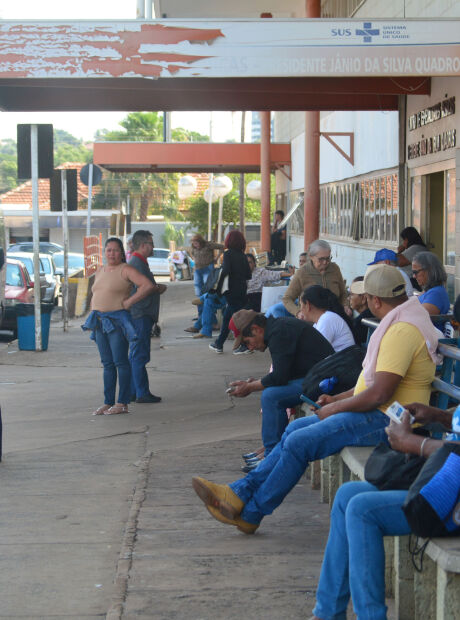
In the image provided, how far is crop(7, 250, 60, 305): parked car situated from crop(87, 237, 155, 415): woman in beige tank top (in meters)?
12.2

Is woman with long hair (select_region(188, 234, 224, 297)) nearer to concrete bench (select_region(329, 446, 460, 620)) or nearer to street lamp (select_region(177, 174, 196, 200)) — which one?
concrete bench (select_region(329, 446, 460, 620))

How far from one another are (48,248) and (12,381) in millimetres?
32683

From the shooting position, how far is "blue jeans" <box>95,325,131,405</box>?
988 cm

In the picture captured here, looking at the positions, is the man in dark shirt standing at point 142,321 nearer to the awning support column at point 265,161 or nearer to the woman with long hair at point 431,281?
the woman with long hair at point 431,281

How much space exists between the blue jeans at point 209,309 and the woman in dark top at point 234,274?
0.88 meters

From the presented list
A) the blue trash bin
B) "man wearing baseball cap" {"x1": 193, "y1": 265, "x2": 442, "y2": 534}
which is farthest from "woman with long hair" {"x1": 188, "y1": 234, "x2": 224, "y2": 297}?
"man wearing baseball cap" {"x1": 193, "y1": 265, "x2": 442, "y2": 534}

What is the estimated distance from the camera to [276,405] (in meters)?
6.79

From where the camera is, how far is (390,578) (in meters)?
4.63

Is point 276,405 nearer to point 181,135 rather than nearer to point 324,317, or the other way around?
point 324,317

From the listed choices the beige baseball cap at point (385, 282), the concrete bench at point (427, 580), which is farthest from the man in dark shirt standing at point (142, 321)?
the concrete bench at point (427, 580)

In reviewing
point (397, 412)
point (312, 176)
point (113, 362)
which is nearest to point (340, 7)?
point (312, 176)

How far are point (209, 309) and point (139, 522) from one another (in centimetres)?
1073

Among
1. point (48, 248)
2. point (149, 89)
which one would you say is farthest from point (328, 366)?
point (48, 248)

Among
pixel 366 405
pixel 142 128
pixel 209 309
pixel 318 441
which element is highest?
pixel 142 128
